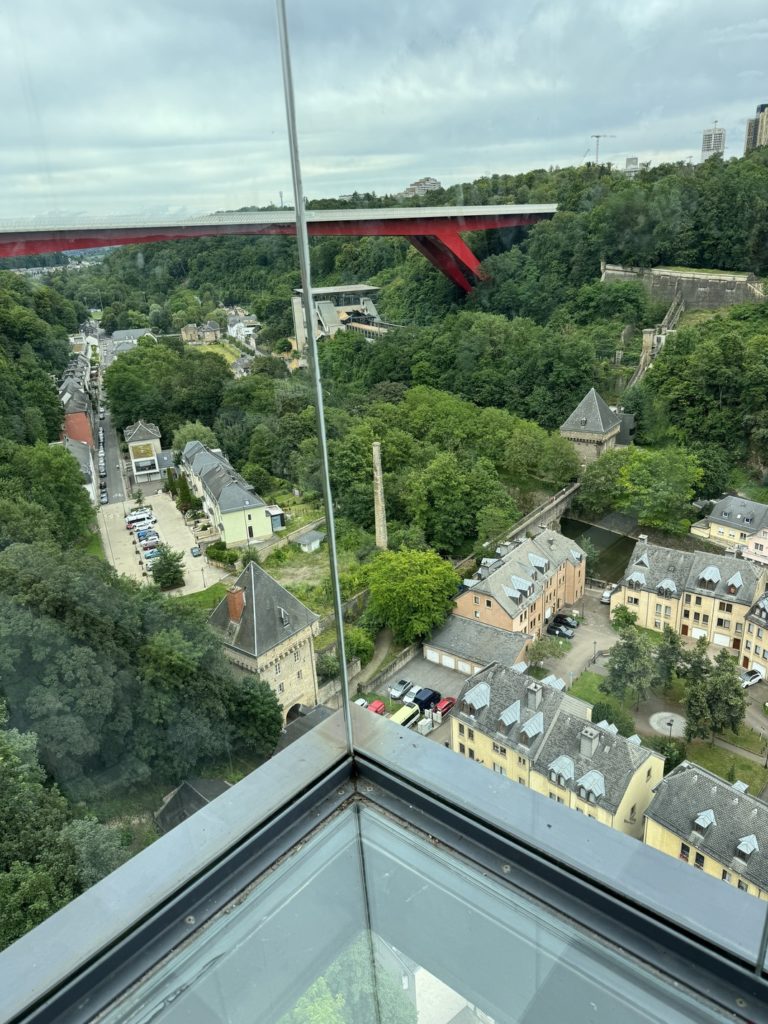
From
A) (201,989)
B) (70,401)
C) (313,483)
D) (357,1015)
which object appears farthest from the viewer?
(70,401)

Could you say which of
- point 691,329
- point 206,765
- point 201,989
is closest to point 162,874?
point 201,989

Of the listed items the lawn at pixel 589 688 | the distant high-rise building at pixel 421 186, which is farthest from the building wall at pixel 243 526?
the lawn at pixel 589 688

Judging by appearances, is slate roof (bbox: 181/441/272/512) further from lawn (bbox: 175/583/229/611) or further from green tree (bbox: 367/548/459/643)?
green tree (bbox: 367/548/459/643)

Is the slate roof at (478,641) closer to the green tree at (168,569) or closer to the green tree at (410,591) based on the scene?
the green tree at (410,591)

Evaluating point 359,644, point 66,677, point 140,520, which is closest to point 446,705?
point 359,644

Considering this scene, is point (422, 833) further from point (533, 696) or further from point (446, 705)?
point (446, 705)

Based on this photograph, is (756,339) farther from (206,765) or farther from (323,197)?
(206,765)
